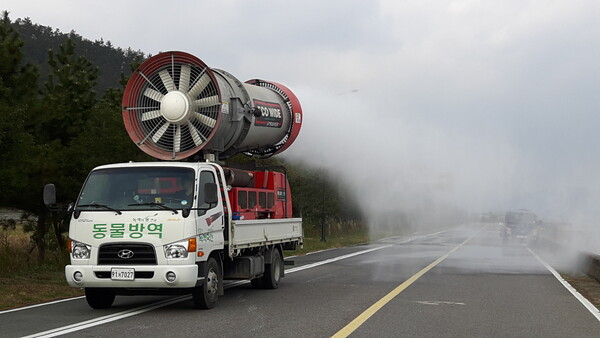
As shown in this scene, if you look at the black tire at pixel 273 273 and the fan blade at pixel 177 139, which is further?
the black tire at pixel 273 273

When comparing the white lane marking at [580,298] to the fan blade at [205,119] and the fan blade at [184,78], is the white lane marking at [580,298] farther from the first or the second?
the fan blade at [184,78]

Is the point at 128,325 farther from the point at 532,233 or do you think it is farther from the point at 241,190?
the point at 532,233

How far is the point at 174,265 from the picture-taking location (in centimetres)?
1112

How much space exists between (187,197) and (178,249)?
0.93m

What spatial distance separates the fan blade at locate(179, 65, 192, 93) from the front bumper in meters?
3.88

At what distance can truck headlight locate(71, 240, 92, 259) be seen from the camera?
1133cm

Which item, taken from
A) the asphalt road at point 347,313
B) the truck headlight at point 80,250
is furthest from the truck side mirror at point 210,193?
the truck headlight at point 80,250

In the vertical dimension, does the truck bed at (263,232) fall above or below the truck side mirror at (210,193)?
below

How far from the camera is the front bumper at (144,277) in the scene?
1105 centimetres

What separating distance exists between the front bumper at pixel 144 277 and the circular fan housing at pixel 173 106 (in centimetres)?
301

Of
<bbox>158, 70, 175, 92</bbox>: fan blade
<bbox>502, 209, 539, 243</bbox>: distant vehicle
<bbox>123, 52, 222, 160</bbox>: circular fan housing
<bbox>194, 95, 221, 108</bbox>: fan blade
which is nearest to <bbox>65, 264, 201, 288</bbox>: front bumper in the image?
<bbox>123, 52, 222, 160</bbox>: circular fan housing

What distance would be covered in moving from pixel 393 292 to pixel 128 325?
6.23 metres

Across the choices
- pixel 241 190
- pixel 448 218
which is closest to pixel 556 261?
pixel 241 190

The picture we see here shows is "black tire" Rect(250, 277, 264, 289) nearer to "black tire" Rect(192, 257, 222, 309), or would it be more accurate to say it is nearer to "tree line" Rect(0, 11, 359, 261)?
"black tire" Rect(192, 257, 222, 309)
